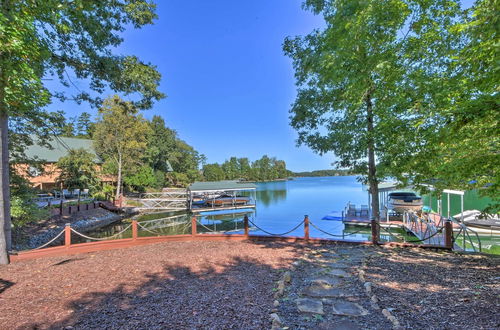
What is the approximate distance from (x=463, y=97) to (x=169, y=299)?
5.78 metres

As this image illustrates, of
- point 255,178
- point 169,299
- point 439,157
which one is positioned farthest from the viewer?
point 255,178

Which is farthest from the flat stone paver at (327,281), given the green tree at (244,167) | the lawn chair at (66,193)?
the green tree at (244,167)

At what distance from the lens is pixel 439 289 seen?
3775mm

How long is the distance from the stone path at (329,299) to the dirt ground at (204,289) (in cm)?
15

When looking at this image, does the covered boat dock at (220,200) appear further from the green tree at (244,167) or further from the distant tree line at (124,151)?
the green tree at (244,167)

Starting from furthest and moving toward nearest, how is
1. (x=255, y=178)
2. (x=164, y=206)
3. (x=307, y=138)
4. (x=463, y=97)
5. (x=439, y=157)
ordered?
1. (x=255, y=178)
2. (x=164, y=206)
3. (x=307, y=138)
4. (x=439, y=157)
5. (x=463, y=97)

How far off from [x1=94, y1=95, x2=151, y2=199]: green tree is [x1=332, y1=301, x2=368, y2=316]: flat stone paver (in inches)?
1094

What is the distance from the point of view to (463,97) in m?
4.03

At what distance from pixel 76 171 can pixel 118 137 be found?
27.5 ft

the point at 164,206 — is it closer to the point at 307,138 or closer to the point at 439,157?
the point at 307,138

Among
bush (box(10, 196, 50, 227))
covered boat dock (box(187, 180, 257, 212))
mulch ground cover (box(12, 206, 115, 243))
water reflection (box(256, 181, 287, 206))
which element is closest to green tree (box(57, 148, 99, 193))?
mulch ground cover (box(12, 206, 115, 243))

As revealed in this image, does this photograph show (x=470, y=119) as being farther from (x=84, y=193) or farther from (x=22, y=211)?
(x=84, y=193)

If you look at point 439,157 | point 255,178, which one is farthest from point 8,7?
point 255,178

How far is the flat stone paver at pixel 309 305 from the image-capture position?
128 inches
